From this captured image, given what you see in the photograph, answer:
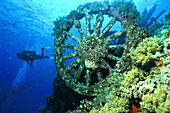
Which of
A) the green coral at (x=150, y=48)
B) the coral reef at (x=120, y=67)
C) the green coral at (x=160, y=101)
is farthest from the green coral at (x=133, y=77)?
the green coral at (x=160, y=101)

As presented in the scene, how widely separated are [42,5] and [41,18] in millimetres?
4765

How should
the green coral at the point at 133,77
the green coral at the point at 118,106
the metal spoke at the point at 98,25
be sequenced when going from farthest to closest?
the metal spoke at the point at 98,25 → the green coral at the point at 133,77 → the green coral at the point at 118,106

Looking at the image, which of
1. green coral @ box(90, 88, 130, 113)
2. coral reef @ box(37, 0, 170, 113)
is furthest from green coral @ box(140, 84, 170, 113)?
green coral @ box(90, 88, 130, 113)

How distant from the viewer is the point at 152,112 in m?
1.79

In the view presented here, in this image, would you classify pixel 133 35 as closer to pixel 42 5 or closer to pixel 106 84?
pixel 106 84

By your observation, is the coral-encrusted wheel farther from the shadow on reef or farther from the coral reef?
the shadow on reef

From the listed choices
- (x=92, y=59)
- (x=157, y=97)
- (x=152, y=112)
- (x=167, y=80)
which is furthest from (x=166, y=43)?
(x=92, y=59)

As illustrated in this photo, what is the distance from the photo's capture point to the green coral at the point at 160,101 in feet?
4.86

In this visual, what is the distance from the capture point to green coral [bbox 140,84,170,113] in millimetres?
1481

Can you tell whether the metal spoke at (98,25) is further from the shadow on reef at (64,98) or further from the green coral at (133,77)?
the shadow on reef at (64,98)

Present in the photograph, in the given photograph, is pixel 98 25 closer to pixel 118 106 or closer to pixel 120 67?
pixel 120 67

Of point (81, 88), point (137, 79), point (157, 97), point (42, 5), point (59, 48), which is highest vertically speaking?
point (42, 5)

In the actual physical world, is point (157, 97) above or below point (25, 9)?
below

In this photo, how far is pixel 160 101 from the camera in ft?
5.18
